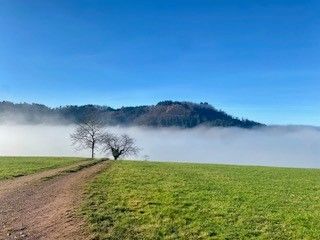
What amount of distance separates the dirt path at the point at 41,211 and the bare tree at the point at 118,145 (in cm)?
8747

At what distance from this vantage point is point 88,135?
130 meters

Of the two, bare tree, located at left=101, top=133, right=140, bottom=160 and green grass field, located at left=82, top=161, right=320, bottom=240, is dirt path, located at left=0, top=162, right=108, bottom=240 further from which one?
bare tree, located at left=101, top=133, right=140, bottom=160

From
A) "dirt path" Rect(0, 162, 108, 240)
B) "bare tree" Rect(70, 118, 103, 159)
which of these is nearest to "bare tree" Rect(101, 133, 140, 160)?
"bare tree" Rect(70, 118, 103, 159)

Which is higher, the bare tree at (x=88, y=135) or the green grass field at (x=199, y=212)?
the bare tree at (x=88, y=135)

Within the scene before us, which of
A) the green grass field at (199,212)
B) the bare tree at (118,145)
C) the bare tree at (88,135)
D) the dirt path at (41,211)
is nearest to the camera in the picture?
the green grass field at (199,212)

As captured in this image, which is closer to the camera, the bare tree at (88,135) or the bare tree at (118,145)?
the bare tree at (88,135)

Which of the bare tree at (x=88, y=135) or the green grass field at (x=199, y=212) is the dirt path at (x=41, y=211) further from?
the bare tree at (x=88, y=135)

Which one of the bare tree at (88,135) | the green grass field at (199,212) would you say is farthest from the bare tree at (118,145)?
the green grass field at (199,212)

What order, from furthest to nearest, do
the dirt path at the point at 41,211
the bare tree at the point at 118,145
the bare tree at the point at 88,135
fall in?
the bare tree at the point at 118,145 → the bare tree at the point at 88,135 → the dirt path at the point at 41,211

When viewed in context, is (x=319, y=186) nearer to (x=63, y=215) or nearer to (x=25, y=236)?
(x=63, y=215)

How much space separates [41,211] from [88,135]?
102m

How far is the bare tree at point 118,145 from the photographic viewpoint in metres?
130

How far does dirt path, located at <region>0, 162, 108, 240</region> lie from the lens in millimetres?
23531

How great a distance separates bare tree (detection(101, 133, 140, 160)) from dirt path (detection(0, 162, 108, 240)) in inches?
3444
